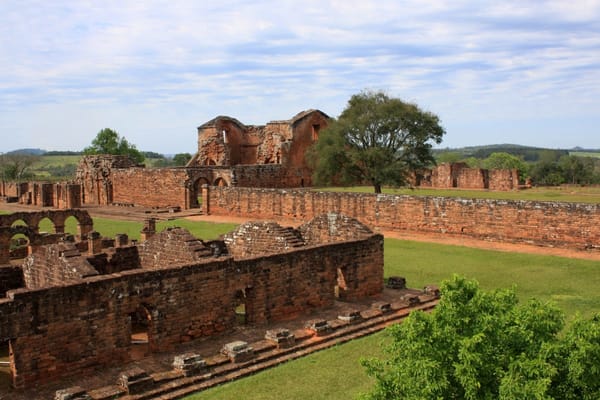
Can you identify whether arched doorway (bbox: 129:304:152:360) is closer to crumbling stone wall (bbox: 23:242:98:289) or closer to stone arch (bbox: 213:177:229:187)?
crumbling stone wall (bbox: 23:242:98:289)

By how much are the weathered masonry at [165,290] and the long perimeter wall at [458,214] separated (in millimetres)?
8579

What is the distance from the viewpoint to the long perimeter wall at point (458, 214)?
59.0ft

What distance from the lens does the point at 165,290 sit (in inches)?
341

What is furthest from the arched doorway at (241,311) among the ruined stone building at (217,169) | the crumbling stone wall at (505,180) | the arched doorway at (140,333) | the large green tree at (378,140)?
the crumbling stone wall at (505,180)

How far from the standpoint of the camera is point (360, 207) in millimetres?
23188

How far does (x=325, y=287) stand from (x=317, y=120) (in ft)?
116

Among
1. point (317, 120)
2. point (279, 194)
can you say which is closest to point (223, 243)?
point (279, 194)

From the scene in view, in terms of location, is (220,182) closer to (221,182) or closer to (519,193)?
(221,182)

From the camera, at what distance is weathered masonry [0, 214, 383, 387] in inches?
293

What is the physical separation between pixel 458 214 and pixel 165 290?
553 inches

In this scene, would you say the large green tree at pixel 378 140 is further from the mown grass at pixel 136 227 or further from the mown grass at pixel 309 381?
the mown grass at pixel 309 381

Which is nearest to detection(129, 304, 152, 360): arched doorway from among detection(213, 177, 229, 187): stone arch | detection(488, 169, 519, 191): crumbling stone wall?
detection(213, 177, 229, 187): stone arch

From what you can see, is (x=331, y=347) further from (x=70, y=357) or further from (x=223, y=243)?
(x=223, y=243)

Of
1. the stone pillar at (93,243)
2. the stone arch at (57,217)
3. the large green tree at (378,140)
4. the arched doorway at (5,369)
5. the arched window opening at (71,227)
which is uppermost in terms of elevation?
the large green tree at (378,140)
